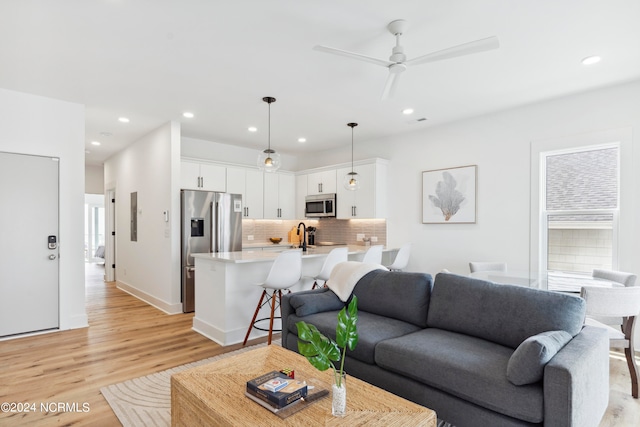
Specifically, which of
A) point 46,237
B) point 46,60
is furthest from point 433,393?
point 46,237

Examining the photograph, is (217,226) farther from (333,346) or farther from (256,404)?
(333,346)

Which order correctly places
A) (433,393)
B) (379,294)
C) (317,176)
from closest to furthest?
1. (433,393)
2. (379,294)
3. (317,176)

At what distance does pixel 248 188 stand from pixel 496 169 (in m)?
4.10

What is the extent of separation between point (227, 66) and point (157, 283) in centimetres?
363

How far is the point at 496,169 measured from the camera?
4.62 m

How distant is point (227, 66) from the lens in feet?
10.8

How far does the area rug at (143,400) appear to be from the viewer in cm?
231

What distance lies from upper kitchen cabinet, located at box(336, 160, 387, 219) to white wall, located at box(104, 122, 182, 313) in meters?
2.83

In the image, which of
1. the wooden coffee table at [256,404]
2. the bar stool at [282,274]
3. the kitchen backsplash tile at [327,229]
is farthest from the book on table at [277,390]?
the kitchen backsplash tile at [327,229]

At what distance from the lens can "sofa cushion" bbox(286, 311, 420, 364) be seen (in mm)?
2463

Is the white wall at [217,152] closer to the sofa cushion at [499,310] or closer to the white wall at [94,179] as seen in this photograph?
the white wall at [94,179]

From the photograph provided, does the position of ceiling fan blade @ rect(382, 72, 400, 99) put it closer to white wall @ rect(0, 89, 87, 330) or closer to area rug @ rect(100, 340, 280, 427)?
area rug @ rect(100, 340, 280, 427)

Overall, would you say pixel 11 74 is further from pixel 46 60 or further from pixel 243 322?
pixel 243 322

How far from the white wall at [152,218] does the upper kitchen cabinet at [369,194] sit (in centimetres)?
283
